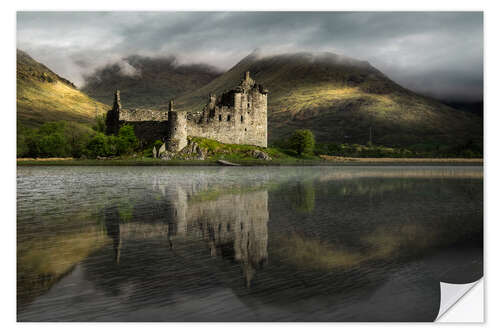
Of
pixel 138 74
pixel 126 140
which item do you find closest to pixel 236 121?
pixel 126 140

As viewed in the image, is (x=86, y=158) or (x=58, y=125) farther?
(x=86, y=158)

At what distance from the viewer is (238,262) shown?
586cm

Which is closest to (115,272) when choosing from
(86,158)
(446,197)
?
(446,197)

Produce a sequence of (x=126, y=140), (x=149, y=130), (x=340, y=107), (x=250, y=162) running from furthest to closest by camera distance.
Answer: (x=340, y=107)
(x=149, y=130)
(x=250, y=162)
(x=126, y=140)

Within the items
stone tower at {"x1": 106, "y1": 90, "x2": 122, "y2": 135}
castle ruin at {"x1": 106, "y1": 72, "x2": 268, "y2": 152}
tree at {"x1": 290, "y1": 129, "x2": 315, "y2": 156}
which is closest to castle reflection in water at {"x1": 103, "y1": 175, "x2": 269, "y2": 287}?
castle ruin at {"x1": 106, "y1": 72, "x2": 268, "y2": 152}

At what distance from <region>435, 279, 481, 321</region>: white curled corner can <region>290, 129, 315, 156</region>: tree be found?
41.4 m

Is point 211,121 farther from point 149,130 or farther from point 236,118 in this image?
point 149,130

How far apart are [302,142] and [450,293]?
42.1 meters

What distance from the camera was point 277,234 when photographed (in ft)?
25.6

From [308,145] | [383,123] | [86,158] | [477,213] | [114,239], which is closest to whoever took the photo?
[114,239]

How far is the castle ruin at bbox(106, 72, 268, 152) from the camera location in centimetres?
4284

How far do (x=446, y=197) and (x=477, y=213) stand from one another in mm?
3996

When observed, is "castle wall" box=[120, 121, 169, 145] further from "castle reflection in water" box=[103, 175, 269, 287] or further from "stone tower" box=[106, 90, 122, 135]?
"castle reflection in water" box=[103, 175, 269, 287]

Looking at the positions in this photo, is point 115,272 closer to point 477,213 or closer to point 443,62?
point 477,213
